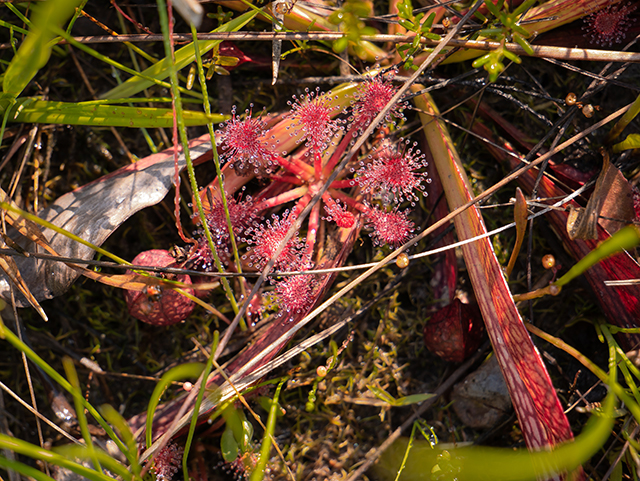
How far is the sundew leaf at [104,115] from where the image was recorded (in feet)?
5.57

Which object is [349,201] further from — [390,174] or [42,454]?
[42,454]

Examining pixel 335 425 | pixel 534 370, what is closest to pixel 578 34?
pixel 534 370

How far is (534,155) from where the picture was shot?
184 cm

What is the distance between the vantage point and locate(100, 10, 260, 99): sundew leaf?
160cm

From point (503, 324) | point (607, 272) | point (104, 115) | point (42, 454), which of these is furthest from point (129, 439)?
point (607, 272)

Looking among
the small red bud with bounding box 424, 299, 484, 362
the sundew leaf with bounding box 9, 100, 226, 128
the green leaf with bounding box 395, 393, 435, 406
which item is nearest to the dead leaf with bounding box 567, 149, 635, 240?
the small red bud with bounding box 424, 299, 484, 362

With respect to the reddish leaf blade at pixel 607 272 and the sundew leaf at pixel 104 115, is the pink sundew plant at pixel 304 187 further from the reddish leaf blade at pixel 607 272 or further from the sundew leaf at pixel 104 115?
the reddish leaf blade at pixel 607 272

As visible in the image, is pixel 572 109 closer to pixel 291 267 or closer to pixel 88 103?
pixel 291 267

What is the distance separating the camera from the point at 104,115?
1712 mm

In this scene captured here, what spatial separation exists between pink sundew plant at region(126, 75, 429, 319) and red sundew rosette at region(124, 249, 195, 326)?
0.12 metres

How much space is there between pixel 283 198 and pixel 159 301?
2.23ft

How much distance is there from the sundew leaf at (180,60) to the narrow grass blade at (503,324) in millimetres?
805

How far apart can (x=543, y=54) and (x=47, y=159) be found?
7.10ft

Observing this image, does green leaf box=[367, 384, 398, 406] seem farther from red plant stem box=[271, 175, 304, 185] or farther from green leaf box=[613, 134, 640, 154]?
green leaf box=[613, 134, 640, 154]
